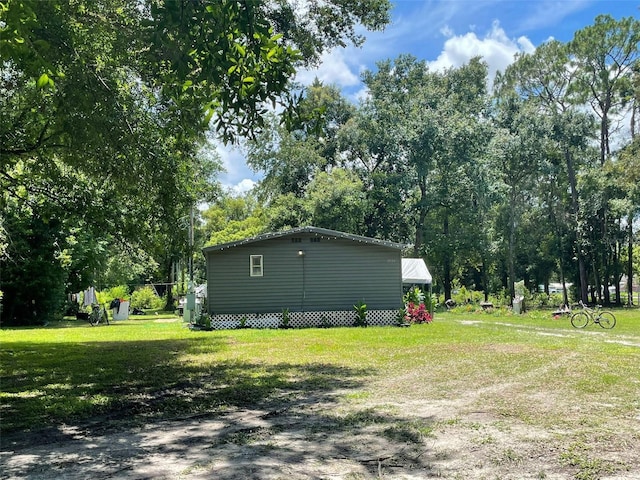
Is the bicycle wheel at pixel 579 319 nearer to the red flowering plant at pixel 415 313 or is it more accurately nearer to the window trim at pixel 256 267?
the red flowering plant at pixel 415 313

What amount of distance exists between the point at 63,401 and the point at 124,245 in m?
4.84

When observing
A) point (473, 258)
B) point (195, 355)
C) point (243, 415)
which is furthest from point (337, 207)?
point (243, 415)

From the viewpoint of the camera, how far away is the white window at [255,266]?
1916 cm

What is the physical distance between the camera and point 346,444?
4.57m

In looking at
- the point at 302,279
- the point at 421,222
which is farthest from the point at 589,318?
the point at 421,222

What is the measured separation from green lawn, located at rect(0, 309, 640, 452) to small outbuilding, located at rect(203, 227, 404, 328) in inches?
170

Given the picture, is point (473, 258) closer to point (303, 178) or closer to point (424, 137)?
point (424, 137)

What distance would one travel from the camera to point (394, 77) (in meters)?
39.8

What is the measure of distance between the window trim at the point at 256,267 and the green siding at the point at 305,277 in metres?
0.13

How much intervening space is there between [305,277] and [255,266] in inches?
71.1

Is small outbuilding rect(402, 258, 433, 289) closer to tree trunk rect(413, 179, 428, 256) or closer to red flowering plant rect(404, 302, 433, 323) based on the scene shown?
red flowering plant rect(404, 302, 433, 323)

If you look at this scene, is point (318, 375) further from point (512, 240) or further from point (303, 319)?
point (512, 240)

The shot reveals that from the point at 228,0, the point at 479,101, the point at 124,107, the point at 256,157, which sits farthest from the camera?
the point at 479,101

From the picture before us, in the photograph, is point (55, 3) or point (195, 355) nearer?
point (55, 3)
